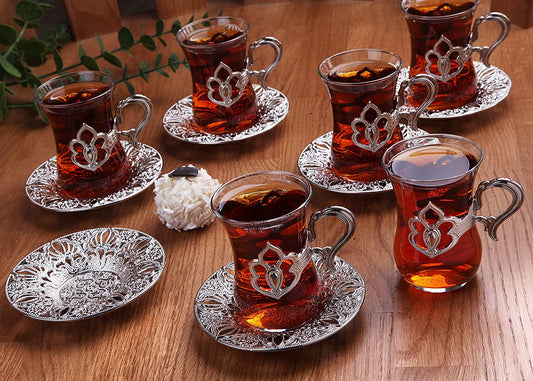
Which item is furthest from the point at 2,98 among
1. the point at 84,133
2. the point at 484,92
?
the point at 484,92

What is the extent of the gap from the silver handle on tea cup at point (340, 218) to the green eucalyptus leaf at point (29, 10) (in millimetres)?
794

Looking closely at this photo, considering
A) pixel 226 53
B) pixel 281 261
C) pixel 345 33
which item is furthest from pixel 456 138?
pixel 345 33

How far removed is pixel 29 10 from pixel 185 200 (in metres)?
0.59

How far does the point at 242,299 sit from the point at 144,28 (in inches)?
40.9

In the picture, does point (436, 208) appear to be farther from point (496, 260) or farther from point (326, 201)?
point (326, 201)

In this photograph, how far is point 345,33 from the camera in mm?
1466

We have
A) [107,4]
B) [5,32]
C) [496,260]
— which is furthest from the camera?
[107,4]

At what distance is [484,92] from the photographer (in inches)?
45.1

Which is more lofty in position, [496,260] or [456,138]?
[456,138]

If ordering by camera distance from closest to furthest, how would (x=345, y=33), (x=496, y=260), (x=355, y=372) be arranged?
(x=355, y=372), (x=496, y=260), (x=345, y=33)

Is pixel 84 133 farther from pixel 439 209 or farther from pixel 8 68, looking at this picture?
pixel 439 209

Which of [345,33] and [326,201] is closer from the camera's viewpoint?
[326,201]

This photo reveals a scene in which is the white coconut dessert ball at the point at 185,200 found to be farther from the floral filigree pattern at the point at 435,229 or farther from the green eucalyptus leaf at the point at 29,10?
the green eucalyptus leaf at the point at 29,10

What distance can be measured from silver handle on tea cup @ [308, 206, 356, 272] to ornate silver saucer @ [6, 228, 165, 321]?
0.20m
